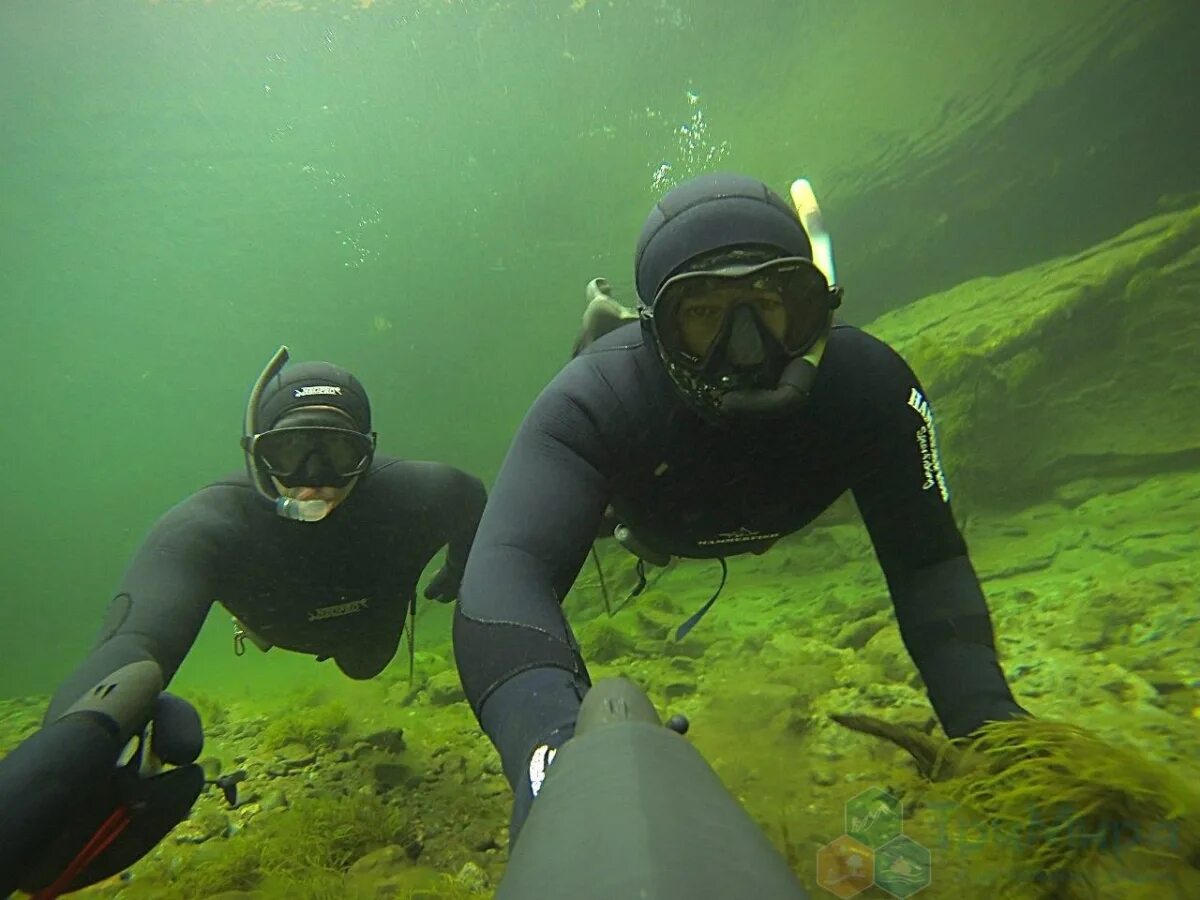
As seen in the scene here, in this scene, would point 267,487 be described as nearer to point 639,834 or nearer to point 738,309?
point 738,309

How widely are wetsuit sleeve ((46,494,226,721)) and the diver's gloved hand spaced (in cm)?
190

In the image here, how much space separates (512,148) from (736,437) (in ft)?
128

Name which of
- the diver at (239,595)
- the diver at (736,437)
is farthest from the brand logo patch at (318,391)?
the diver at (736,437)

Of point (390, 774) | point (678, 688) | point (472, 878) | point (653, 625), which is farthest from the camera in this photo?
point (653, 625)

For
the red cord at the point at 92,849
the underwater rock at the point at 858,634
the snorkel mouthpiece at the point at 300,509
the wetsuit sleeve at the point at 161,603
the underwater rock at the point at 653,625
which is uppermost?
the snorkel mouthpiece at the point at 300,509

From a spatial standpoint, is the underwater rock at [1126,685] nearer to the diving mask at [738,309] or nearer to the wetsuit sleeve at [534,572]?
the diving mask at [738,309]

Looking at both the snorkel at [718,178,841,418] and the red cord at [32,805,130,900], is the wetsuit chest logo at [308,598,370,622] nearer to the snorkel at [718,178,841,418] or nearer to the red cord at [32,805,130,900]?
the red cord at [32,805,130,900]

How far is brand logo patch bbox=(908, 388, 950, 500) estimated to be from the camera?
2.72 m

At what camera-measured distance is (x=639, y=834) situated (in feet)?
2.39

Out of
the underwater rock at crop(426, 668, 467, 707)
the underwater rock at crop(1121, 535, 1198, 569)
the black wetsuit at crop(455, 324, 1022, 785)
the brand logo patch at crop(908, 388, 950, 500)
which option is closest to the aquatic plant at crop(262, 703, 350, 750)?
the underwater rock at crop(426, 668, 467, 707)

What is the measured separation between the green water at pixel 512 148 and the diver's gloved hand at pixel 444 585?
2515 mm

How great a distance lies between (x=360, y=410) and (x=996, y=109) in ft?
77.6

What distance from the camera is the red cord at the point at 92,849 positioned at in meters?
2.18

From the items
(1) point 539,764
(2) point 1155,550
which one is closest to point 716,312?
(1) point 539,764
